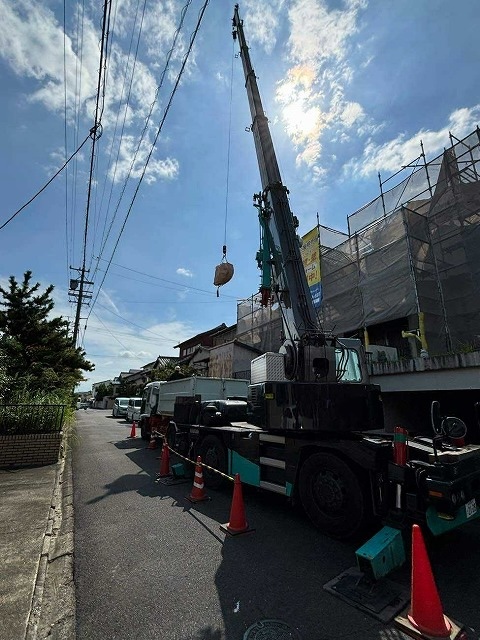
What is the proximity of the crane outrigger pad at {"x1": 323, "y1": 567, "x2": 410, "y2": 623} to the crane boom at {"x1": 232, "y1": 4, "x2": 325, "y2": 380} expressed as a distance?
2964 millimetres

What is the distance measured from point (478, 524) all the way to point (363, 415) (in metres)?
2.52

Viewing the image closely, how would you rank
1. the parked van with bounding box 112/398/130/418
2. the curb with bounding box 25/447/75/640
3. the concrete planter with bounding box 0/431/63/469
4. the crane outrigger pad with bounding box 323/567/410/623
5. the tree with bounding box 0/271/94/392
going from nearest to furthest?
1. the curb with bounding box 25/447/75/640
2. the crane outrigger pad with bounding box 323/567/410/623
3. the concrete planter with bounding box 0/431/63/469
4. the tree with bounding box 0/271/94/392
5. the parked van with bounding box 112/398/130/418

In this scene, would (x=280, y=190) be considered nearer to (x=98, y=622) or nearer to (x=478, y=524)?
(x=478, y=524)

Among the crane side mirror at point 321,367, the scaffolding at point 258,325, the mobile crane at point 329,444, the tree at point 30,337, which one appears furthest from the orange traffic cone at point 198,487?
the scaffolding at point 258,325

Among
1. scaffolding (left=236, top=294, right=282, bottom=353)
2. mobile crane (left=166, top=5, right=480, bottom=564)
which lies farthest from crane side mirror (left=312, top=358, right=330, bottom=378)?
scaffolding (left=236, top=294, right=282, bottom=353)

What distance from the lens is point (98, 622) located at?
9.41 feet

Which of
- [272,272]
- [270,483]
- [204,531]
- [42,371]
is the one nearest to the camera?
[204,531]

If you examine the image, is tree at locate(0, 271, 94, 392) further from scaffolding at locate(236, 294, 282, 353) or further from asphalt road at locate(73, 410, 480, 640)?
scaffolding at locate(236, 294, 282, 353)

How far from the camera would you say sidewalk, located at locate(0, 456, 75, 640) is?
2805mm

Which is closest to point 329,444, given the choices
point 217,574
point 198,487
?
point 217,574

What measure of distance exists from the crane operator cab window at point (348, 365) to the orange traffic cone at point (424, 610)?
344 centimetres

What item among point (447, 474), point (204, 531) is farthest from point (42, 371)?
point (447, 474)

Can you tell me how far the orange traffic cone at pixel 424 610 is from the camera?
8.57 feet

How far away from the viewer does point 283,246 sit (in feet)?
26.6
